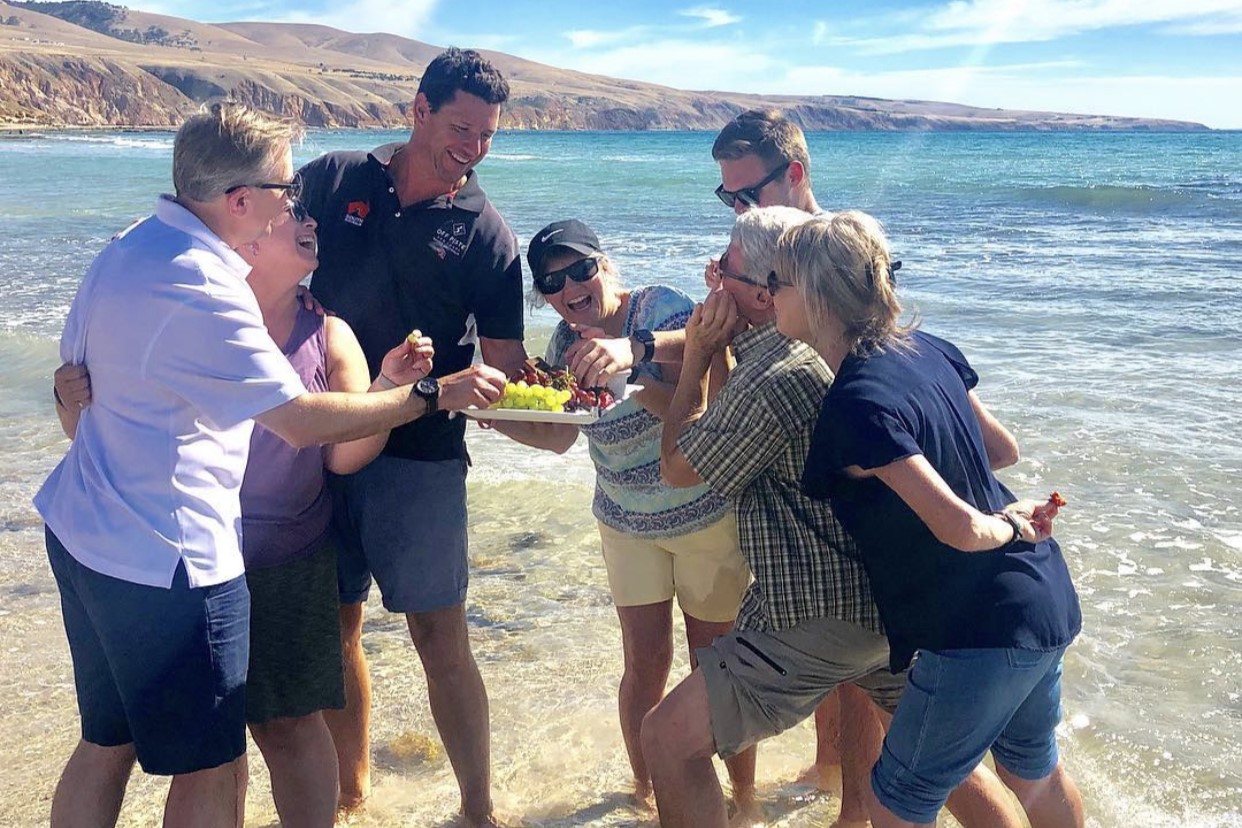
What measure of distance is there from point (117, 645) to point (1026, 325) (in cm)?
1152

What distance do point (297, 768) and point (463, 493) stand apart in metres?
1.13

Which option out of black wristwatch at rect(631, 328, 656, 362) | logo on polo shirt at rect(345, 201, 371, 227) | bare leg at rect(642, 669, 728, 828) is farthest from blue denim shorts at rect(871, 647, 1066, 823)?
logo on polo shirt at rect(345, 201, 371, 227)

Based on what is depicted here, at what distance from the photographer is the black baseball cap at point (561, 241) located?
157 inches

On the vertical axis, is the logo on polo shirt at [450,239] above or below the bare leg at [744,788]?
above

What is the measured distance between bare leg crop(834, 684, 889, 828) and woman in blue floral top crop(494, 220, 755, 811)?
517 mm

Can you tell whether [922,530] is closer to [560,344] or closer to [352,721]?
[560,344]

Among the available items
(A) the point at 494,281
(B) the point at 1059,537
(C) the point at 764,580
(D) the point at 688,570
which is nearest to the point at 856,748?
(D) the point at 688,570

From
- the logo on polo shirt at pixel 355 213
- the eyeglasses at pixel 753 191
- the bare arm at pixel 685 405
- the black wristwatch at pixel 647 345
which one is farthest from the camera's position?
the eyeglasses at pixel 753 191

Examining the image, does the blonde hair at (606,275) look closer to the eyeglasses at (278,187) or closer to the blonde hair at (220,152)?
the eyeglasses at (278,187)

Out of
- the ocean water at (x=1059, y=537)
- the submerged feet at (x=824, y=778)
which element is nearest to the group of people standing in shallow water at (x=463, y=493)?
the submerged feet at (x=824, y=778)

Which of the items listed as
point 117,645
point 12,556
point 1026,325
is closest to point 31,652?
point 12,556

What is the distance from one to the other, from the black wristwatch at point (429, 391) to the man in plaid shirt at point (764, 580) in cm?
73

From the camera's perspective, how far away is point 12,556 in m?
6.61

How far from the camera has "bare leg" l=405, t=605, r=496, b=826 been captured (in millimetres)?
4137
